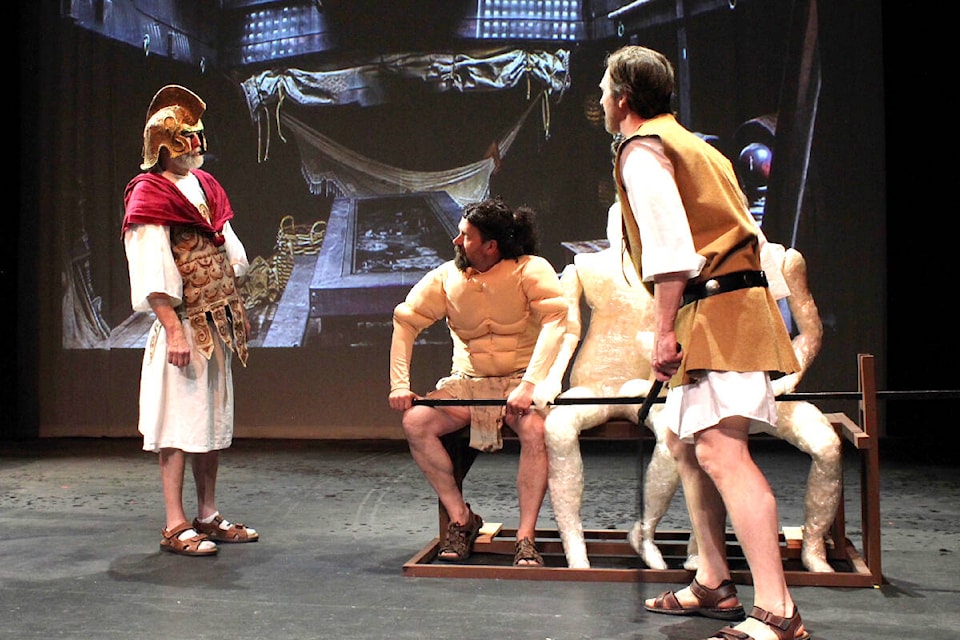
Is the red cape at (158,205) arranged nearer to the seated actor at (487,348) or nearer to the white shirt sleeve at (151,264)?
the white shirt sleeve at (151,264)

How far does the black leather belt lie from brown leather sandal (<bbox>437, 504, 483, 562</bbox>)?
137 cm

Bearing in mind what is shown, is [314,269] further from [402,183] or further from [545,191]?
[545,191]

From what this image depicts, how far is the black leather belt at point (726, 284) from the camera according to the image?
2.46 m

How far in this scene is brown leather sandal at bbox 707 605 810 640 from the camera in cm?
239

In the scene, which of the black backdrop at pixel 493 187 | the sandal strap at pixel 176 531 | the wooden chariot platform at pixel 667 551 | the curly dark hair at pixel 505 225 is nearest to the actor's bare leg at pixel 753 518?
the wooden chariot platform at pixel 667 551

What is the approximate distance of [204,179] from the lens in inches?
156

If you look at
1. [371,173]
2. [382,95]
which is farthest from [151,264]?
[382,95]

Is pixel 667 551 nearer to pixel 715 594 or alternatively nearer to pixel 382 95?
pixel 715 594

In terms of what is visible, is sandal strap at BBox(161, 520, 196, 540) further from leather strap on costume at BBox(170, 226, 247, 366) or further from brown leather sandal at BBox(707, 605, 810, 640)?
brown leather sandal at BBox(707, 605, 810, 640)

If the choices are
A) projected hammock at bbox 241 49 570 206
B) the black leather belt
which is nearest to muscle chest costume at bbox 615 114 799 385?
the black leather belt

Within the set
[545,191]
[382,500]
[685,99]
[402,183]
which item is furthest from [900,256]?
[382,500]

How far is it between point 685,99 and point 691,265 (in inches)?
171

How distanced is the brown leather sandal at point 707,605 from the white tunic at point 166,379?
5.81ft

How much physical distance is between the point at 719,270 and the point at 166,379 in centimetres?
217
